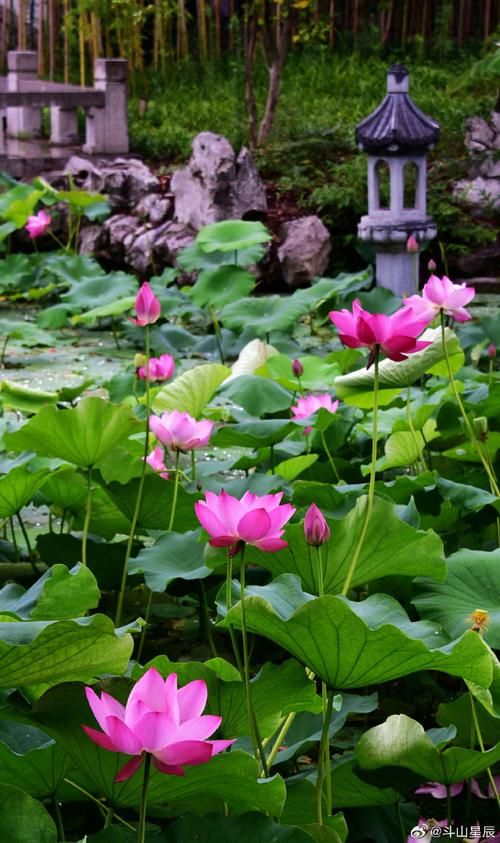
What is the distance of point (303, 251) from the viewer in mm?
5305

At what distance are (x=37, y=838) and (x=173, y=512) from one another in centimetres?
88

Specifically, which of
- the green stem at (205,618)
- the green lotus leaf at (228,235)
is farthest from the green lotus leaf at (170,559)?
the green lotus leaf at (228,235)

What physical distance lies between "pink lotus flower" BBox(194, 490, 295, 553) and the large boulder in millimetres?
4427

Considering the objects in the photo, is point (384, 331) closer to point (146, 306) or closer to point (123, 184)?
point (146, 306)

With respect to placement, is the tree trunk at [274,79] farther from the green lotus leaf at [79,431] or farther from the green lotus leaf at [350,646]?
the green lotus leaf at [350,646]

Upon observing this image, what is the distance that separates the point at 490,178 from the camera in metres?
6.02

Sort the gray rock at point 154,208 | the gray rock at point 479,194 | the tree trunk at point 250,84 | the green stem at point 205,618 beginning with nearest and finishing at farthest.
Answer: the green stem at point 205,618
the gray rock at point 154,208
the gray rock at point 479,194
the tree trunk at point 250,84

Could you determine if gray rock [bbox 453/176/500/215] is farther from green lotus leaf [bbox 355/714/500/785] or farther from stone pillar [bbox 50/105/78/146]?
green lotus leaf [bbox 355/714/500/785]

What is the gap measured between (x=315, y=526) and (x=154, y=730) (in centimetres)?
32

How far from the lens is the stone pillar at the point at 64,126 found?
22.7 ft

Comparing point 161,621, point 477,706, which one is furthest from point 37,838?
point 161,621

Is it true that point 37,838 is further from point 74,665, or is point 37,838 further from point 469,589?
point 469,589

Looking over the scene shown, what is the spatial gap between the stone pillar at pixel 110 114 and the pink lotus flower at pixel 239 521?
5.97m

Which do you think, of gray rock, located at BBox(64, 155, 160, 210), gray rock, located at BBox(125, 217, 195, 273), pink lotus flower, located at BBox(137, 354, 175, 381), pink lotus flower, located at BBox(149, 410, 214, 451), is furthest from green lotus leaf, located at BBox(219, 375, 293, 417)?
gray rock, located at BBox(64, 155, 160, 210)
